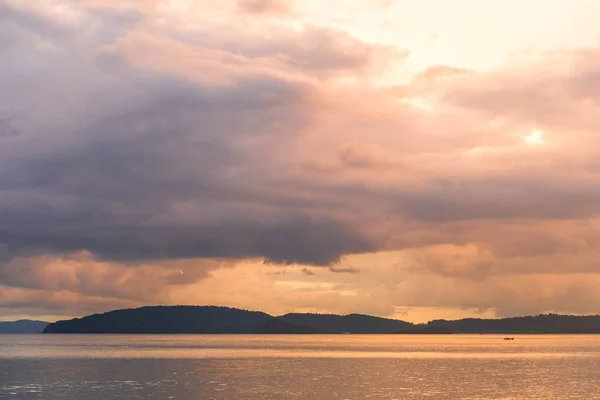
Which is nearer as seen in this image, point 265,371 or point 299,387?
point 299,387

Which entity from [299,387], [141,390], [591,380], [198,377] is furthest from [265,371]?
[591,380]

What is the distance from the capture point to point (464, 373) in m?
176

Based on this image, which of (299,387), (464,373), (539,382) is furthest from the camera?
(464,373)

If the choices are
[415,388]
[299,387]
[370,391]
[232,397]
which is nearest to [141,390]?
[232,397]

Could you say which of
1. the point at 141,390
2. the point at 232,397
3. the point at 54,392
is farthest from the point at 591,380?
the point at 54,392

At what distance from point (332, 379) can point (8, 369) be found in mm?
79933

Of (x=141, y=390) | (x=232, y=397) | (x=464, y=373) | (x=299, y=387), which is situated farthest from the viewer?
(x=464, y=373)

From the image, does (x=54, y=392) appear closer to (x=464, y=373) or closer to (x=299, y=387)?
(x=299, y=387)

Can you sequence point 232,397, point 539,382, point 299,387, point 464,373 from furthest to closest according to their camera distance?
point 464,373, point 539,382, point 299,387, point 232,397

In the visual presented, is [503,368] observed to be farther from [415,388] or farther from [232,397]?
[232,397]

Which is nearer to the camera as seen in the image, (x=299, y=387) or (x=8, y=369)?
(x=299, y=387)

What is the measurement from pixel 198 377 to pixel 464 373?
62.6 m

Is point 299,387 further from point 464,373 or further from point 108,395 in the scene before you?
point 464,373

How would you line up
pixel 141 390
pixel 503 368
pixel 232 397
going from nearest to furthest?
1. pixel 232 397
2. pixel 141 390
3. pixel 503 368
